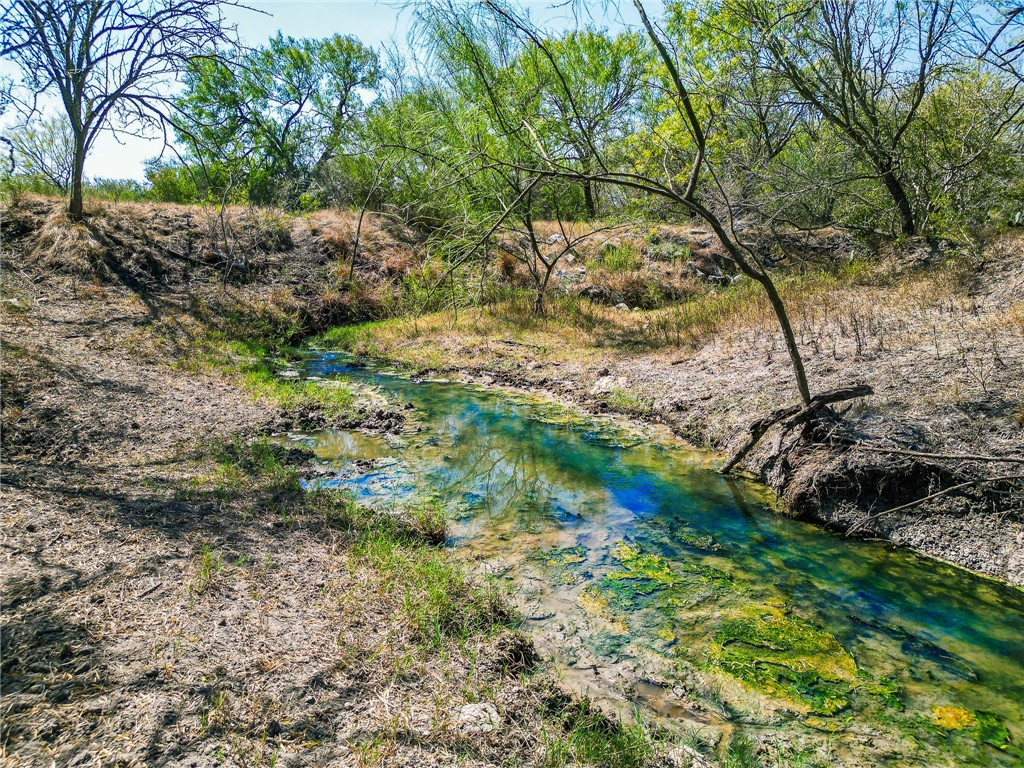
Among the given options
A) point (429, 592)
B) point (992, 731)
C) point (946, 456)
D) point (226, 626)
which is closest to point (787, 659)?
point (992, 731)

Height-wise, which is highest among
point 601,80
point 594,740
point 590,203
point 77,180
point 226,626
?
point 601,80

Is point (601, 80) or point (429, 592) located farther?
point (601, 80)

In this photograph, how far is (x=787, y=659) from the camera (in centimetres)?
345

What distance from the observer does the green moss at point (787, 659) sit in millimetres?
3182

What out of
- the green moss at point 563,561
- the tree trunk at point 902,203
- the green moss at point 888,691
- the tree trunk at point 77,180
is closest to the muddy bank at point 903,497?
the green moss at point 888,691

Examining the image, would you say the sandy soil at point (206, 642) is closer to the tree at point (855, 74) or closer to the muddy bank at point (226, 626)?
the muddy bank at point (226, 626)

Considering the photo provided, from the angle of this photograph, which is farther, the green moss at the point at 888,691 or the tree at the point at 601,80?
the tree at the point at 601,80

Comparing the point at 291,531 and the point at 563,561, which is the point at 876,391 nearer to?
the point at 563,561

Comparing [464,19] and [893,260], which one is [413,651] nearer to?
[464,19]

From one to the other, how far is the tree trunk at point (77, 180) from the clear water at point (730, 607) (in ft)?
30.5

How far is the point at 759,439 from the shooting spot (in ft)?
20.2

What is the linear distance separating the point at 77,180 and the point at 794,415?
48.3ft

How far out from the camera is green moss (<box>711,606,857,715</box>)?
318cm

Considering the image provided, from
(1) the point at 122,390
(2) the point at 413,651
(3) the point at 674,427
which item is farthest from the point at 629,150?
(2) the point at 413,651
